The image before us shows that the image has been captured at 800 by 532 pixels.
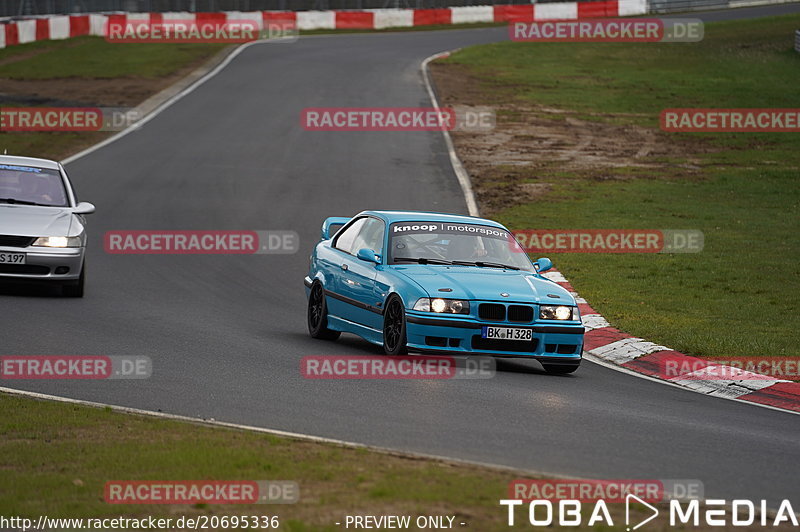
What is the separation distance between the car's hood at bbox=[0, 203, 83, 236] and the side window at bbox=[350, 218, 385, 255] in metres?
4.16

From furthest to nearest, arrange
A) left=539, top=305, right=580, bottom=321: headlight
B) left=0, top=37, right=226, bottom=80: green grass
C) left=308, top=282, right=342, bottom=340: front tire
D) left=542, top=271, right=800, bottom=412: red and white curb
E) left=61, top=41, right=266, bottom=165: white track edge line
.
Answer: left=0, top=37, right=226, bottom=80: green grass → left=61, top=41, right=266, bottom=165: white track edge line → left=308, top=282, right=342, bottom=340: front tire → left=539, top=305, right=580, bottom=321: headlight → left=542, top=271, right=800, bottom=412: red and white curb

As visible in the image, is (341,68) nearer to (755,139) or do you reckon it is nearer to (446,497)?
(755,139)

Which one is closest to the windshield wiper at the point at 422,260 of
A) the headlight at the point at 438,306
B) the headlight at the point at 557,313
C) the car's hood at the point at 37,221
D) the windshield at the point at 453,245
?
the windshield at the point at 453,245

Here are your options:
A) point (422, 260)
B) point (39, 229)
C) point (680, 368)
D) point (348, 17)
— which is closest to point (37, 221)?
point (39, 229)

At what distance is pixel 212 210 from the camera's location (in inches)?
920

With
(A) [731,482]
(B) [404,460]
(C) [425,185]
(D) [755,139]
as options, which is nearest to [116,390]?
(B) [404,460]

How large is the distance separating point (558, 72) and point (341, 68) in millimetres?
7691

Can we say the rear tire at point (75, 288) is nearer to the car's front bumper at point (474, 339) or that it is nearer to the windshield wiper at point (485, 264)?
the windshield wiper at point (485, 264)

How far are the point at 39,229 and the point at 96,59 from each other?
1235 inches

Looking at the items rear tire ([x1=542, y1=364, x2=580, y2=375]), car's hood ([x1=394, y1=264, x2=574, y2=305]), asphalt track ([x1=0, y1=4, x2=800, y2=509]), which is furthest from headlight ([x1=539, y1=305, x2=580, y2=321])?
asphalt track ([x1=0, y1=4, x2=800, y2=509])

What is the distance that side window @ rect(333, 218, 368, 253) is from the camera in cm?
1377

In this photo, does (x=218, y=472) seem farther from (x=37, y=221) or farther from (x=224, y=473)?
(x=37, y=221)

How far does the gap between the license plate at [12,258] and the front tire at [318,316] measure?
375 cm

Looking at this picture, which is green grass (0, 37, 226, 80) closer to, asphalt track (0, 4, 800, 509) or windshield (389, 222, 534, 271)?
asphalt track (0, 4, 800, 509)
